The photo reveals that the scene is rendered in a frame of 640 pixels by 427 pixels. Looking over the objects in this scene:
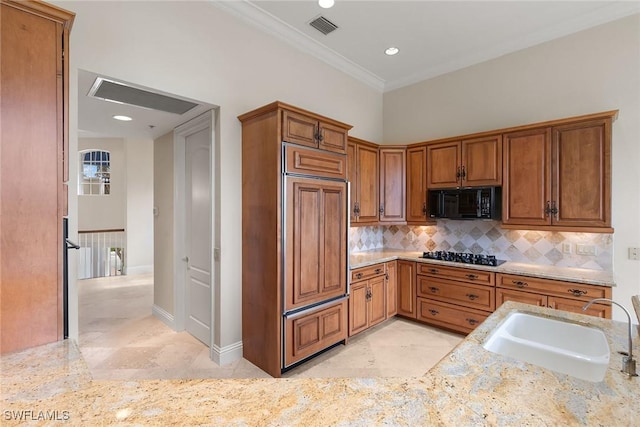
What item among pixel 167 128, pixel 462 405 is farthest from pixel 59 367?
pixel 167 128

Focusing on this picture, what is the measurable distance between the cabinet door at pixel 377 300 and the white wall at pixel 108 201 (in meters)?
7.75

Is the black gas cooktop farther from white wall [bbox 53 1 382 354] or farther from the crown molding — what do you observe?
A: the crown molding

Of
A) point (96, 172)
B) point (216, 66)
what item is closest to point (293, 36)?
point (216, 66)

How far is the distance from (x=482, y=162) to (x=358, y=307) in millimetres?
2270

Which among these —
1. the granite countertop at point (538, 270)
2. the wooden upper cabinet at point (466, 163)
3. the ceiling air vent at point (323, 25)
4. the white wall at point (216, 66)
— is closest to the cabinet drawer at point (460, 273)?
the granite countertop at point (538, 270)

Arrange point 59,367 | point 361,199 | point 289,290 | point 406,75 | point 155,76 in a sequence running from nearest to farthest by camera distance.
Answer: point 59,367 < point 155,76 < point 289,290 < point 361,199 < point 406,75

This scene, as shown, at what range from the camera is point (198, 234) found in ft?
11.0

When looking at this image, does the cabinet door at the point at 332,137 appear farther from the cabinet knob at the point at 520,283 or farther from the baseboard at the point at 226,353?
the cabinet knob at the point at 520,283

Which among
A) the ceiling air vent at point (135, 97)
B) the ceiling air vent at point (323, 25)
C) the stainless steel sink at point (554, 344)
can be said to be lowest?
the stainless steel sink at point (554, 344)

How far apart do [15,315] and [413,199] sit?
12.9ft

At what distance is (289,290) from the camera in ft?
8.61

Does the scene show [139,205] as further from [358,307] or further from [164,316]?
[358,307]

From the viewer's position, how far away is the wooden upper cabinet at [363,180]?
3783mm

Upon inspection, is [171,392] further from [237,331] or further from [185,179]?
[185,179]
